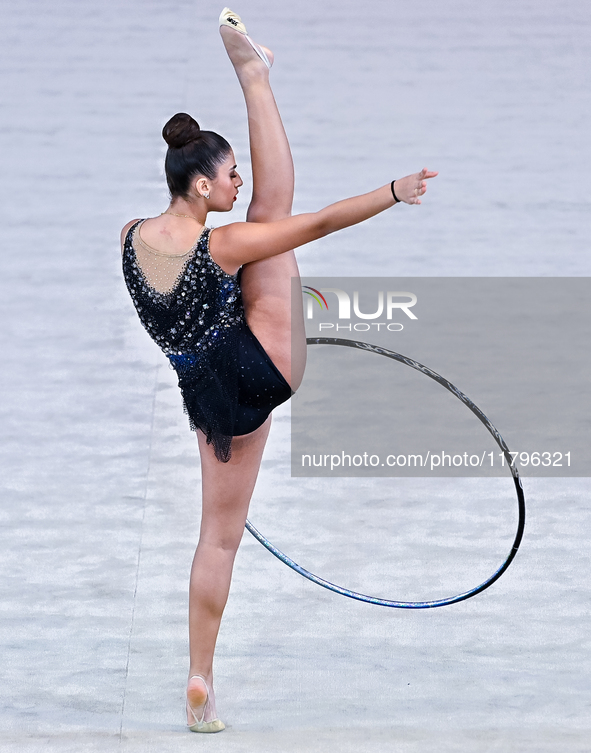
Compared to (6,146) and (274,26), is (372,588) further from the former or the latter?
(274,26)

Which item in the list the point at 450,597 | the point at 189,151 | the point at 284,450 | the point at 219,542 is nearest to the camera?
the point at 189,151

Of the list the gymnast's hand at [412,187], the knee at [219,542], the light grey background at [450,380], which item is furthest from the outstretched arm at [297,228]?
the light grey background at [450,380]

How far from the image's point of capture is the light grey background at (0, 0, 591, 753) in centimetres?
286

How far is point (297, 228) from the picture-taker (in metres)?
2.38

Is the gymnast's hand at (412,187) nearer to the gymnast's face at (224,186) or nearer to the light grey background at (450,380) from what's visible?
the gymnast's face at (224,186)

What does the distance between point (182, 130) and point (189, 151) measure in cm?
Answer: 5

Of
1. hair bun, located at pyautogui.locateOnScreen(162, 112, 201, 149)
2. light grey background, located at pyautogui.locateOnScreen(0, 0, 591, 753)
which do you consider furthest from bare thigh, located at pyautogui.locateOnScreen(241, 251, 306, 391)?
light grey background, located at pyautogui.locateOnScreen(0, 0, 591, 753)

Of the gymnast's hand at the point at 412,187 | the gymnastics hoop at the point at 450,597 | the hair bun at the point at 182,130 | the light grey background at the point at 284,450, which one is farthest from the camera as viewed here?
the gymnastics hoop at the point at 450,597

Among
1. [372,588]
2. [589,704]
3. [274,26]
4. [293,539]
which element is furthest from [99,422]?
[274,26]

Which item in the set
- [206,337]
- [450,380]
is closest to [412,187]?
[206,337]

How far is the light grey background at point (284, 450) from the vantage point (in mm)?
2863

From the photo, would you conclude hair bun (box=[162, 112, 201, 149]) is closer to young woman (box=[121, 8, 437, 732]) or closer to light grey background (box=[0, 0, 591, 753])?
young woman (box=[121, 8, 437, 732])

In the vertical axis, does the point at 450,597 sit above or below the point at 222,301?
below

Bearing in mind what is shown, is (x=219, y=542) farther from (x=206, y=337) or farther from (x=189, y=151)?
(x=189, y=151)
